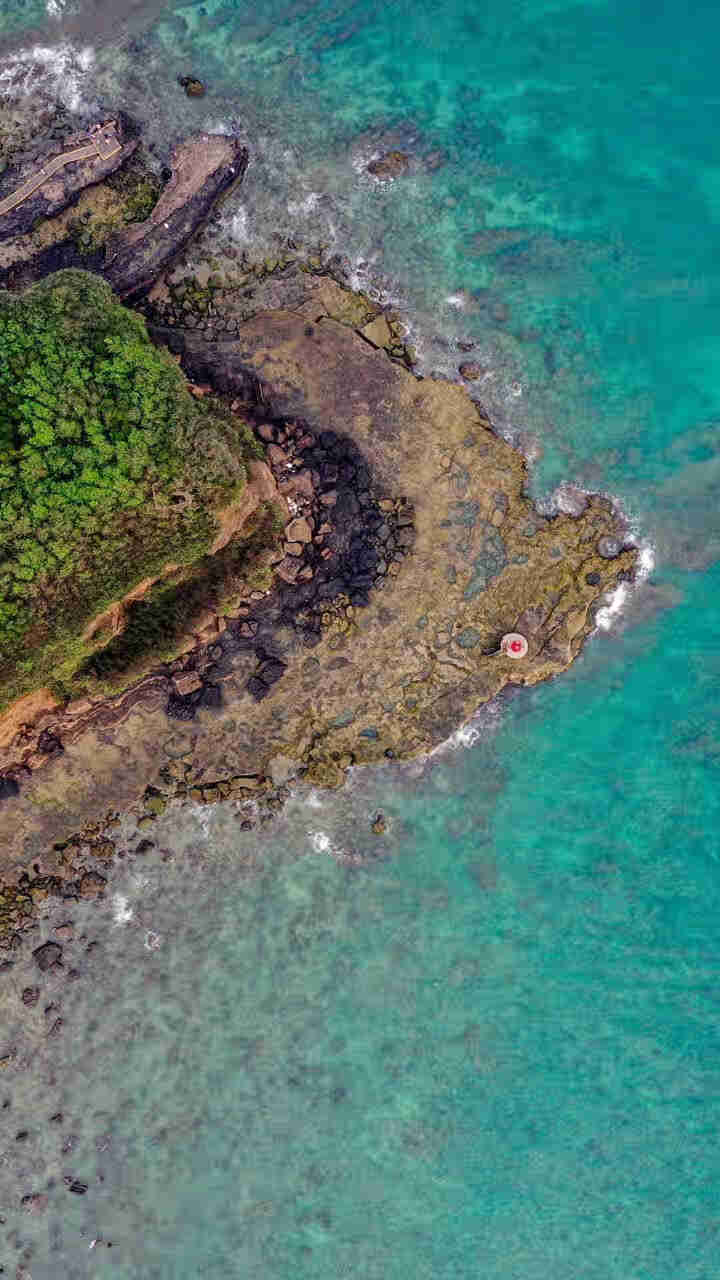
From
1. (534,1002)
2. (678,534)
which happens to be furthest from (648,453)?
(534,1002)

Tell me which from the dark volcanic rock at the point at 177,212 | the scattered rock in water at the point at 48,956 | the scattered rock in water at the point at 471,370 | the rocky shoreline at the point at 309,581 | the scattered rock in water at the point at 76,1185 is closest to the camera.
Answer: the dark volcanic rock at the point at 177,212

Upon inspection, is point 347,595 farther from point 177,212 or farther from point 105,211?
point 105,211

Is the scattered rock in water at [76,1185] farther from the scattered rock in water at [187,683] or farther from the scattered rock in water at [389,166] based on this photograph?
the scattered rock in water at [389,166]

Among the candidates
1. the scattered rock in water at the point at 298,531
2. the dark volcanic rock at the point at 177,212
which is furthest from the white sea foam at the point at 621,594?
the dark volcanic rock at the point at 177,212

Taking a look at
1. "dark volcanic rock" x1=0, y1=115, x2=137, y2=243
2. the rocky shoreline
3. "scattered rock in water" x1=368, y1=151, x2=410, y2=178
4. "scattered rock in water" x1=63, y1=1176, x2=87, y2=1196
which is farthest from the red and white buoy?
"scattered rock in water" x1=63, y1=1176, x2=87, y2=1196

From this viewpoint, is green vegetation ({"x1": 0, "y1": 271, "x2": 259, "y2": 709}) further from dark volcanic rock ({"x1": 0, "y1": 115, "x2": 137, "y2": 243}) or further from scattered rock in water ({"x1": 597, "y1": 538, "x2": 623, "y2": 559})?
scattered rock in water ({"x1": 597, "y1": 538, "x2": 623, "y2": 559})
